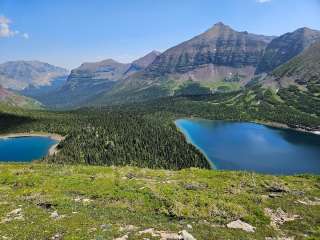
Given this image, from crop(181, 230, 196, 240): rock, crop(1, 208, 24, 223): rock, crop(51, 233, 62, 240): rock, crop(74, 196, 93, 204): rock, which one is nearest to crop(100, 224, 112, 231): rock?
crop(51, 233, 62, 240): rock

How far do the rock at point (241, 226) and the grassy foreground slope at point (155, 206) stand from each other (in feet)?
2.46

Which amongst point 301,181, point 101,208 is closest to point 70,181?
point 101,208

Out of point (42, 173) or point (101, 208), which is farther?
point (42, 173)

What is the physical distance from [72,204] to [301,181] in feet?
125

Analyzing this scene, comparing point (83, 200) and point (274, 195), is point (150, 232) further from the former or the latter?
point (274, 195)

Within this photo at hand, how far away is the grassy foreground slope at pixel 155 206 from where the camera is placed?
3422 cm

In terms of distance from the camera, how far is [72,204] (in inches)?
1681

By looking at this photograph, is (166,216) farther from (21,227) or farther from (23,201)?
(23,201)

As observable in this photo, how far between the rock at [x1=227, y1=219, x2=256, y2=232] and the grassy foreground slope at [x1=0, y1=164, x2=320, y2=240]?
2.46 ft

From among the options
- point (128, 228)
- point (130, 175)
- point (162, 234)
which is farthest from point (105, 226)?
point (130, 175)

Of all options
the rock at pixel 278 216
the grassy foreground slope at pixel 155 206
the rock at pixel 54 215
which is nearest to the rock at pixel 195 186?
the grassy foreground slope at pixel 155 206

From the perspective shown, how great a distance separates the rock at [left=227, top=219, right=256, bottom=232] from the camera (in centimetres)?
3547

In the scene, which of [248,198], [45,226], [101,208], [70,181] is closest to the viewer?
[45,226]

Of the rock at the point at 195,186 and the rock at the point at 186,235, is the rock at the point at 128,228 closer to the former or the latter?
the rock at the point at 186,235
